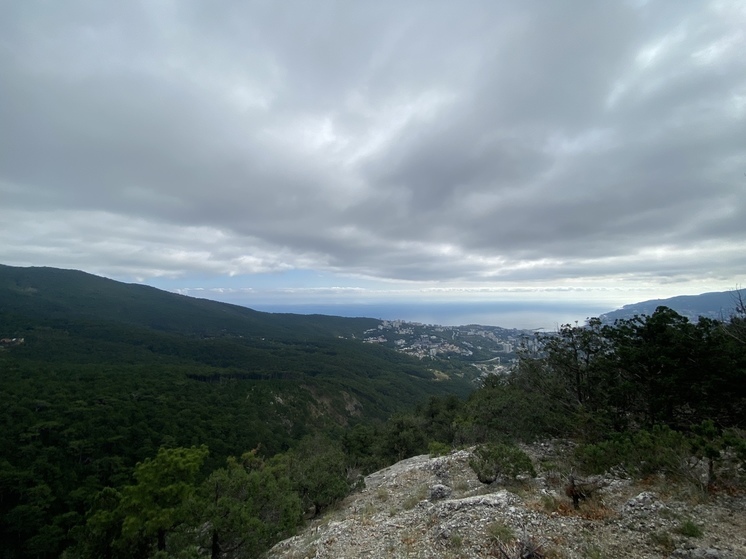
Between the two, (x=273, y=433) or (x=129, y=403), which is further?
(x=273, y=433)

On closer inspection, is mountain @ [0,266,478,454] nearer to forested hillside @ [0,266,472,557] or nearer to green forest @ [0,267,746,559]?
forested hillside @ [0,266,472,557]

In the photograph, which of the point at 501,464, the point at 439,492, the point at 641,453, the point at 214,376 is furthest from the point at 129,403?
the point at 641,453

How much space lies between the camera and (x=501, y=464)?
1109 centimetres

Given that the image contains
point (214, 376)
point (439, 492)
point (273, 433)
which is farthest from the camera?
point (214, 376)

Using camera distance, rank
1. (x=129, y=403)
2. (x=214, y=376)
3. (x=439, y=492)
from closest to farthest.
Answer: (x=439, y=492) → (x=129, y=403) → (x=214, y=376)

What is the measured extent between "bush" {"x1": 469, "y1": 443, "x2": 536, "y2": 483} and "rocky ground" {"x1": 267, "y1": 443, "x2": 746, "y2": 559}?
36 cm

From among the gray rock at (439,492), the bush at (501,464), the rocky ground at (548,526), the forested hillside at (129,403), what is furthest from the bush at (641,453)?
the forested hillside at (129,403)

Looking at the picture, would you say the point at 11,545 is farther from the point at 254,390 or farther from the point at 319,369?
the point at 319,369

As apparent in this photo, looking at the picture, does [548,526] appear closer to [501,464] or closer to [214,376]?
[501,464]

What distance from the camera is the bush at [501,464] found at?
1091cm

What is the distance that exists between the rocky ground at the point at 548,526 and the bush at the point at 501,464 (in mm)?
358

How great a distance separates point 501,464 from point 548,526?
12.2ft

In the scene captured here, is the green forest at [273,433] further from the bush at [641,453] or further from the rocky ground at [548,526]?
the rocky ground at [548,526]

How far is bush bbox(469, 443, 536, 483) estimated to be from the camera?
429 inches
